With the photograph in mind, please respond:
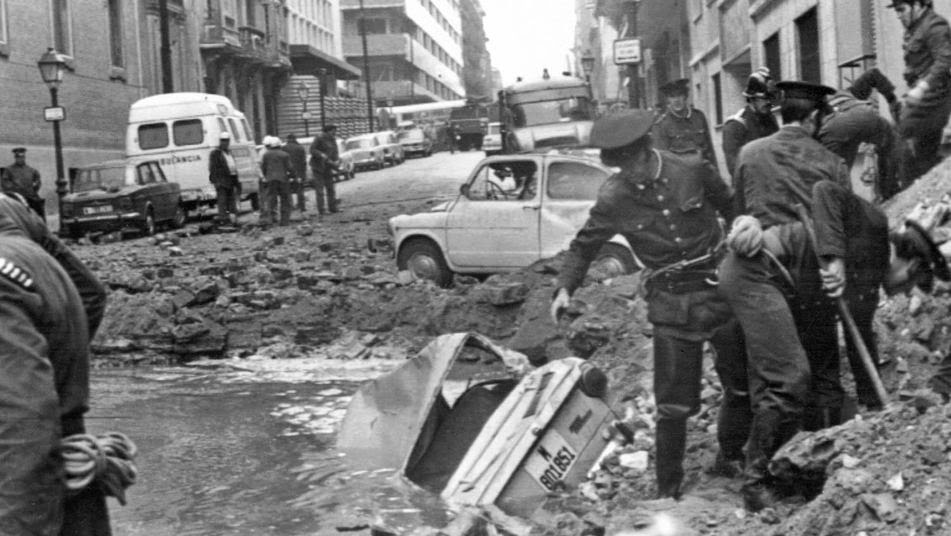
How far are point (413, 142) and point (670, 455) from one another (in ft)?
187

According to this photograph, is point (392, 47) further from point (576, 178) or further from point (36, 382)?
point (36, 382)

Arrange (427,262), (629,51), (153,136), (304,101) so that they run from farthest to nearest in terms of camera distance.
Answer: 1. (304,101)
2. (153,136)
3. (629,51)
4. (427,262)

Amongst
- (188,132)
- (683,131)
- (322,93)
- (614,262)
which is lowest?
(614,262)

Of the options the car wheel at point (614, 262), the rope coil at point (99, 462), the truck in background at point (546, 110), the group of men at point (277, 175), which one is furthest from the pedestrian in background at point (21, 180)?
the rope coil at point (99, 462)

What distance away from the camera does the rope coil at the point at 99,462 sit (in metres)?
3.23

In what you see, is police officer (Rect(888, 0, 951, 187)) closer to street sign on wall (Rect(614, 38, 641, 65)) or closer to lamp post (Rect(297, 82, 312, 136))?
street sign on wall (Rect(614, 38, 641, 65))

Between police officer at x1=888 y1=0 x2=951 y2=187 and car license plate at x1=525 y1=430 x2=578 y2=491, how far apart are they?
12.6 feet

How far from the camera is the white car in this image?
576 inches

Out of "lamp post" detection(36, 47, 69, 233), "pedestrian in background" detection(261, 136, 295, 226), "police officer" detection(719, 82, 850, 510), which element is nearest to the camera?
"police officer" detection(719, 82, 850, 510)

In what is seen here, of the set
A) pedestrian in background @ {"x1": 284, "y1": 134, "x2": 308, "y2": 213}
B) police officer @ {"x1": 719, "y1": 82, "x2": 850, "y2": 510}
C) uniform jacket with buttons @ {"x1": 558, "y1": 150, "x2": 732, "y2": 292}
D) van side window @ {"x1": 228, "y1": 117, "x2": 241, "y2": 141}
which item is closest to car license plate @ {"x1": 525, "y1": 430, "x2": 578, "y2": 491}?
uniform jacket with buttons @ {"x1": 558, "y1": 150, "x2": 732, "y2": 292}

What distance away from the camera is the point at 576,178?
14.6 meters

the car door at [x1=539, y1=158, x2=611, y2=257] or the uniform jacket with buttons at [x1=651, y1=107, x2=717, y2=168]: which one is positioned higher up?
the uniform jacket with buttons at [x1=651, y1=107, x2=717, y2=168]

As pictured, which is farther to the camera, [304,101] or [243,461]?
[304,101]

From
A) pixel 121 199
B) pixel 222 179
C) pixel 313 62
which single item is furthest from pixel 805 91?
pixel 313 62
